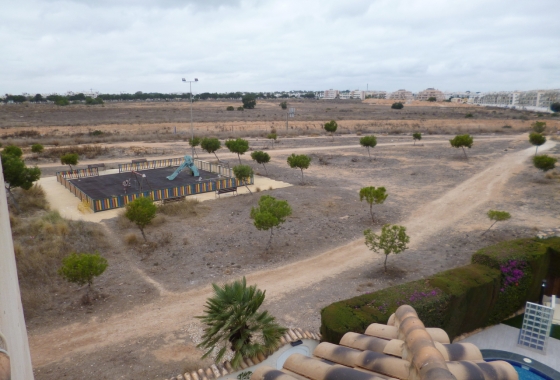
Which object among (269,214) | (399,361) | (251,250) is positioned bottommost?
(251,250)

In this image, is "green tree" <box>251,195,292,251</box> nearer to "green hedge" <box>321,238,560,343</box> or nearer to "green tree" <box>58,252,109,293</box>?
"green tree" <box>58,252,109,293</box>

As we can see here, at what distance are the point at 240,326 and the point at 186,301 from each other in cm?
577

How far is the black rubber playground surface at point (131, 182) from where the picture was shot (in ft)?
91.1

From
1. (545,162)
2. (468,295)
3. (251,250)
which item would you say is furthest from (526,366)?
(545,162)

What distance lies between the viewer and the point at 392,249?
1648cm

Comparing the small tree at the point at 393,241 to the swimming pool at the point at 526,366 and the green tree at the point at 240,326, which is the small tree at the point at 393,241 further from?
the green tree at the point at 240,326

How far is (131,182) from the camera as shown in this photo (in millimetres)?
30750

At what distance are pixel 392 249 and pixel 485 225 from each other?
9335mm

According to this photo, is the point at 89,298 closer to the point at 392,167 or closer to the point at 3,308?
the point at 3,308

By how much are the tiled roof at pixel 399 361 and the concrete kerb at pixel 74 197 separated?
1967 centimetres

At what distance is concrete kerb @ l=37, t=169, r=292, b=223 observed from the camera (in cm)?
2356

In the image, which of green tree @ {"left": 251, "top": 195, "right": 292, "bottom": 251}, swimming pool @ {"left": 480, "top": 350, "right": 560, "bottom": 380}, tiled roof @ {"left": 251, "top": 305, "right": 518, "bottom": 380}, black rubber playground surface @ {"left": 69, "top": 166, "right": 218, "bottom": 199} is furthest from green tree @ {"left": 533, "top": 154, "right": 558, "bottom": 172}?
tiled roof @ {"left": 251, "top": 305, "right": 518, "bottom": 380}

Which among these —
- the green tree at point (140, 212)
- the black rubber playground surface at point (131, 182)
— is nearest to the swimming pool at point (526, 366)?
the green tree at point (140, 212)

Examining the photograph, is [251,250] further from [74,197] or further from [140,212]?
[74,197]
